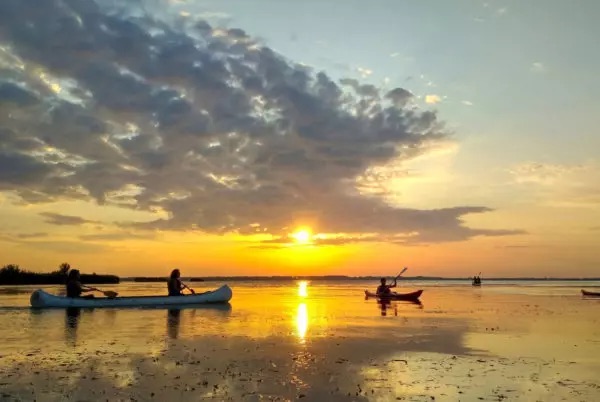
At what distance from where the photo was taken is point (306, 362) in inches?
648

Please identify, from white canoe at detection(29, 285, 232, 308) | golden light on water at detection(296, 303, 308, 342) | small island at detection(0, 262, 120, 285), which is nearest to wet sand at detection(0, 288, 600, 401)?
golden light on water at detection(296, 303, 308, 342)

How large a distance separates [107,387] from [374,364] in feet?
23.7

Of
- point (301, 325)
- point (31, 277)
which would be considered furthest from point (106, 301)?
point (31, 277)

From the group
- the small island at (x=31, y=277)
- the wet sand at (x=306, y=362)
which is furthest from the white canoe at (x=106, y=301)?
the small island at (x=31, y=277)

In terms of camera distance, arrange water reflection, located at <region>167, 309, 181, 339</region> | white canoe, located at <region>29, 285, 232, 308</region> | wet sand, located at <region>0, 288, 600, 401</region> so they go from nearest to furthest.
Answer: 1. wet sand, located at <region>0, 288, 600, 401</region>
2. water reflection, located at <region>167, 309, 181, 339</region>
3. white canoe, located at <region>29, 285, 232, 308</region>

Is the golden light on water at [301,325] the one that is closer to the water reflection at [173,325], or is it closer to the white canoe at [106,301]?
the water reflection at [173,325]

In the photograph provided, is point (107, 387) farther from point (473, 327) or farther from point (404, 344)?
point (473, 327)

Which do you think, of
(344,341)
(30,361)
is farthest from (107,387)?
(344,341)

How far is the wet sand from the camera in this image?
490 inches

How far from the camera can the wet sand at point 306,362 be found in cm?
1244

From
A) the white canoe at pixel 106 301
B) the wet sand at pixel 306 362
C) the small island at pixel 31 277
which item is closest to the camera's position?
the wet sand at pixel 306 362

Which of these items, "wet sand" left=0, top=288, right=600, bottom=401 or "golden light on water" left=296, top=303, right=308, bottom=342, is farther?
"golden light on water" left=296, top=303, right=308, bottom=342

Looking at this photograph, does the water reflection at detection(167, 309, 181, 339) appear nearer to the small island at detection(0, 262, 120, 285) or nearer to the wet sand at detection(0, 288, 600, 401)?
the wet sand at detection(0, 288, 600, 401)

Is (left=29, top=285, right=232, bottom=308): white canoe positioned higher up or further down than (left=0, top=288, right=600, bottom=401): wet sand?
higher up
